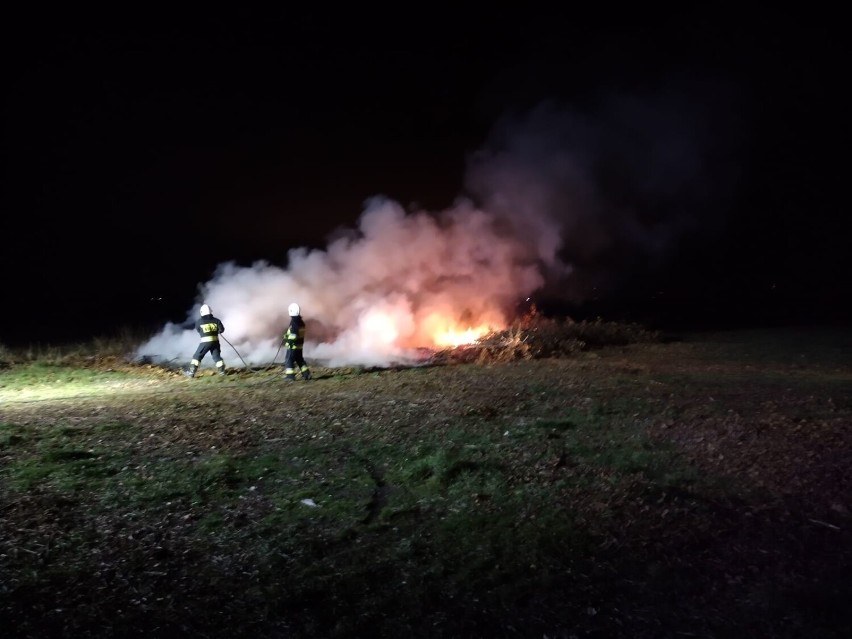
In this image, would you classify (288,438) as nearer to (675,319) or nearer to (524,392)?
(524,392)

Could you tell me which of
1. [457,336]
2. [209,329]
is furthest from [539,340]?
[209,329]

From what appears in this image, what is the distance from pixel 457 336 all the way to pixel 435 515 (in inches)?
588

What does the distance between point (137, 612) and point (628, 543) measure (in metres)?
4.24

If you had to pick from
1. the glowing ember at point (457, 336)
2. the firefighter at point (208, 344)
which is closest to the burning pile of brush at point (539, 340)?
the glowing ember at point (457, 336)

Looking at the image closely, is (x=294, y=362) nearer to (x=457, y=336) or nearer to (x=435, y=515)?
(x=457, y=336)

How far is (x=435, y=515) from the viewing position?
688 cm

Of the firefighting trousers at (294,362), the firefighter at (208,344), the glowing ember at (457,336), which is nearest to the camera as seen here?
the firefighting trousers at (294,362)

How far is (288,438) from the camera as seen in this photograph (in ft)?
32.3

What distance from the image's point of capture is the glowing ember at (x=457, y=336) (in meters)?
21.2

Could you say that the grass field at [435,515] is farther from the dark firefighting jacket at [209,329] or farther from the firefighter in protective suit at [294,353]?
the dark firefighting jacket at [209,329]

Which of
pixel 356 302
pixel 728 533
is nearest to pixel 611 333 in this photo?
pixel 356 302

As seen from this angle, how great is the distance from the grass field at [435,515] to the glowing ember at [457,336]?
8.35 meters

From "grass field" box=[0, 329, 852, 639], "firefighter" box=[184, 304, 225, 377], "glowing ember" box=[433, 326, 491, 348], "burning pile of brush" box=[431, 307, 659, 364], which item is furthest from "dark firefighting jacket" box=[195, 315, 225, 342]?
"glowing ember" box=[433, 326, 491, 348]

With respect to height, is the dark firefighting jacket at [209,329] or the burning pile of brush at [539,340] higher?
the dark firefighting jacket at [209,329]
